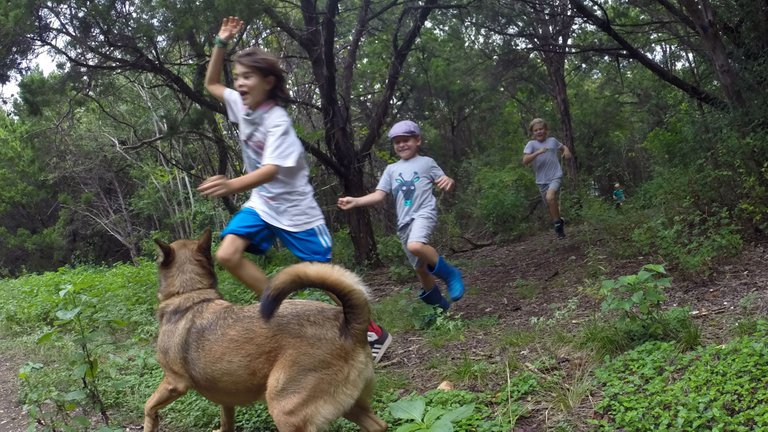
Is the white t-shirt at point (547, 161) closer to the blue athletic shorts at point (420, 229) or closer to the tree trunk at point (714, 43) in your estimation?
the tree trunk at point (714, 43)

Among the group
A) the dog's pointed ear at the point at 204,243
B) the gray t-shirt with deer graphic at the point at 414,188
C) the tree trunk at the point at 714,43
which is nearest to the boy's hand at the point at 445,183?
the gray t-shirt with deer graphic at the point at 414,188

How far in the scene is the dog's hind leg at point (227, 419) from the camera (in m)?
3.45

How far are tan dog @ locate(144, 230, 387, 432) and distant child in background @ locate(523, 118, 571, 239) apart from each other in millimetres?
7791

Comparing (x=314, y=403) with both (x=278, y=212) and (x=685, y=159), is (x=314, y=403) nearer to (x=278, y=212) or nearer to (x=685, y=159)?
(x=278, y=212)

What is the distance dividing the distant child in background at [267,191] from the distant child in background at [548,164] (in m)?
6.84

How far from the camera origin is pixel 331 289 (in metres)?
2.86

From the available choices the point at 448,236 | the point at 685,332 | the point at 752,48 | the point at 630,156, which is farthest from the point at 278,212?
the point at 630,156

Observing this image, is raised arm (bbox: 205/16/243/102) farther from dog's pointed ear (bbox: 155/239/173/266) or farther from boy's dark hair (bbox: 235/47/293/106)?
dog's pointed ear (bbox: 155/239/173/266)

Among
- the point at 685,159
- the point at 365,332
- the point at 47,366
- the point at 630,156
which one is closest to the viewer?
the point at 365,332

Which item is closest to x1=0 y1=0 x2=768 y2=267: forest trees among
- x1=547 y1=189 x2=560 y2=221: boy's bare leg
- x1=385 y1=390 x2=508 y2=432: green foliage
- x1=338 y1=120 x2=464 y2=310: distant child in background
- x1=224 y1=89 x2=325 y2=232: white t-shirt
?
x1=547 y1=189 x2=560 y2=221: boy's bare leg

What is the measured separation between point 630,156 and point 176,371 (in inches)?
821

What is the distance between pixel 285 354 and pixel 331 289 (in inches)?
14.2

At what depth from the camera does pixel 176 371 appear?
3240mm

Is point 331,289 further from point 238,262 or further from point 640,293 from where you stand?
point 640,293
